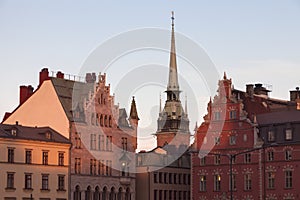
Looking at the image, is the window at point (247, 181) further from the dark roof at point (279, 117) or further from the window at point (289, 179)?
the dark roof at point (279, 117)

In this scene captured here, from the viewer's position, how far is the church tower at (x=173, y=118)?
167 meters

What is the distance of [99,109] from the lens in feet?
393

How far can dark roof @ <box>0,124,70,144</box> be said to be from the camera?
106 metres

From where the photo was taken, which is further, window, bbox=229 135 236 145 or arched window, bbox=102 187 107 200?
window, bbox=229 135 236 145

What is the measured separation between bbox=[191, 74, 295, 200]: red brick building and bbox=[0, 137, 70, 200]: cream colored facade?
69.9ft

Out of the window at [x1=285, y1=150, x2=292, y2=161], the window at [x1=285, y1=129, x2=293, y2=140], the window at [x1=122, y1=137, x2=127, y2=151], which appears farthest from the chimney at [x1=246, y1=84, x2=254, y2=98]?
the window at [x1=122, y1=137, x2=127, y2=151]

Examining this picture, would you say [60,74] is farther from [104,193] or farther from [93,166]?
[104,193]

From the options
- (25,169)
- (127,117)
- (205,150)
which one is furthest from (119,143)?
(25,169)

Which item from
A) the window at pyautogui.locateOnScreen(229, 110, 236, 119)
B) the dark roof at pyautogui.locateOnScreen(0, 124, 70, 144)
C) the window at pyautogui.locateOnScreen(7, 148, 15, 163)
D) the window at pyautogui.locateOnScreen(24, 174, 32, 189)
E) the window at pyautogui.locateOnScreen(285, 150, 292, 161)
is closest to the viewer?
the window at pyautogui.locateOnScreen(7, 148, 15, 163)

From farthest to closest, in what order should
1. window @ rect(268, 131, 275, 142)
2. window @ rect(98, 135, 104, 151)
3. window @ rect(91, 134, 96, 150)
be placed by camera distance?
window @ rect(98, 135, 104, 151)
window @ rect(91, 134, 96, 150)
window @ rect(268, 131, 275, 142)

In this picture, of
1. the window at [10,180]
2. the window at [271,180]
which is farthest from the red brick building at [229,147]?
the window at [10,180]

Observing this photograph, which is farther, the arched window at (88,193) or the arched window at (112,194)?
the arched window at (112,194)

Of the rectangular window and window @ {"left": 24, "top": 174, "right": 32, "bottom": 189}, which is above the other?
the rectangular window

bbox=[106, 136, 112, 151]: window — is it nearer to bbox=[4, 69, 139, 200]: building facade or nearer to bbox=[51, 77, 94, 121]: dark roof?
bbox=[4, 69, 139, 200]: building facade
